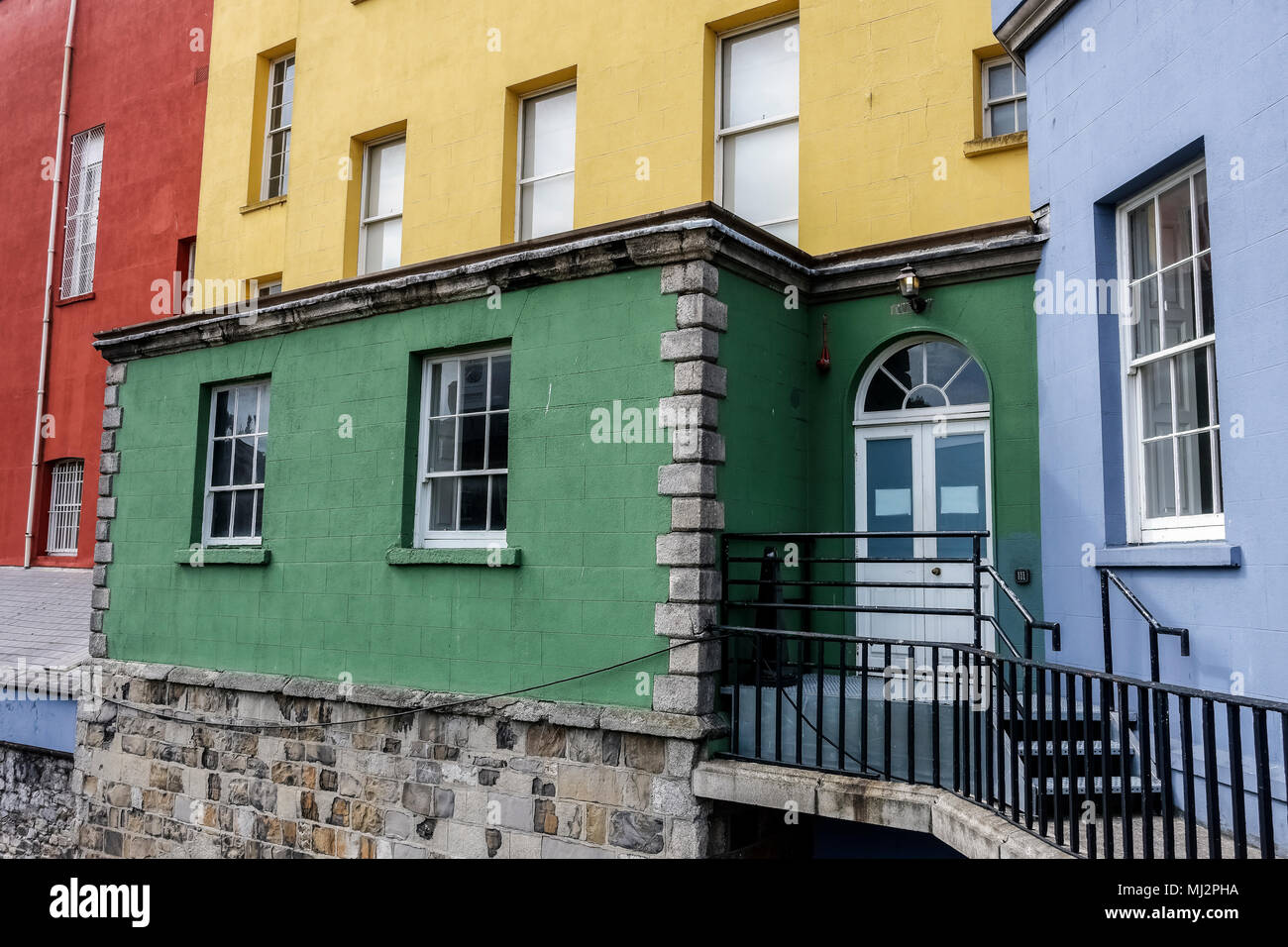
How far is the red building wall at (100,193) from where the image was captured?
16062 millimetres

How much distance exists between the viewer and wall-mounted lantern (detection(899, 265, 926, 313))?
8.43 meters

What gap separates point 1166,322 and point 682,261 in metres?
3.19

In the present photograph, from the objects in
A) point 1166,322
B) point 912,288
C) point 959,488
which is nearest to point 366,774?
point 959,488

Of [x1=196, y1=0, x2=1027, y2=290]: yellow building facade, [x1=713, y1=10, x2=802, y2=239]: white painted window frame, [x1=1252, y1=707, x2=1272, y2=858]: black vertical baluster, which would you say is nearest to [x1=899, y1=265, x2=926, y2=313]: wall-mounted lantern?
[x1=196, y1=0, x2=1027, y2=290]: yellow building facade

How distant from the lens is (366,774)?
8805 mm

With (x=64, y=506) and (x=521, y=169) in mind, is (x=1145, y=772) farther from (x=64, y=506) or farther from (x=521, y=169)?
(x=64, y=506)

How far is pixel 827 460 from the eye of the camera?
29.1 feet

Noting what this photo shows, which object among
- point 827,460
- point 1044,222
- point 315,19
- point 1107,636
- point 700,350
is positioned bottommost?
point 1107,636

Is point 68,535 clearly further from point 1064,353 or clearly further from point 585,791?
point 1064,353

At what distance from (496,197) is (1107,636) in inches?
302

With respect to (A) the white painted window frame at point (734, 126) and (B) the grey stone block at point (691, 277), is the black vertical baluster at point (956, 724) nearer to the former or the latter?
(B) the grey stone block at point (691, 277)

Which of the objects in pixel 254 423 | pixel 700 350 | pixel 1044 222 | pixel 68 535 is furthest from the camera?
pixel 68 535

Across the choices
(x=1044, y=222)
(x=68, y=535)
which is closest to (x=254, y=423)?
(x=1044, y=222)

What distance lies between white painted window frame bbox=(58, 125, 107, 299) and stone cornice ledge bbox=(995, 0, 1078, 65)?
14585 mm
